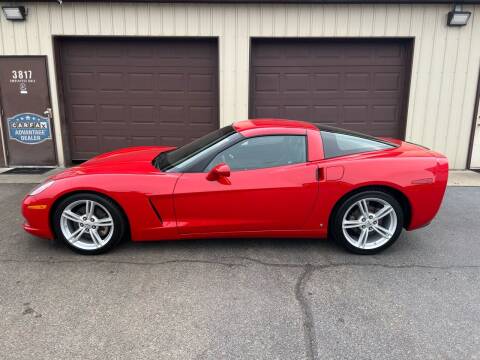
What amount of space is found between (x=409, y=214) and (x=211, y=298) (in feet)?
6.98

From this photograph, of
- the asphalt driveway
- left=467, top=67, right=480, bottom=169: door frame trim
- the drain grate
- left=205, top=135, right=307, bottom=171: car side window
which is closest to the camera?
the asphalt driveway

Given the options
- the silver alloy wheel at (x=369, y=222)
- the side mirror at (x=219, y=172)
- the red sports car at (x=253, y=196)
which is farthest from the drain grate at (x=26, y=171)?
the silver alloy wheel at (x=369, y=222)

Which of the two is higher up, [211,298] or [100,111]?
[100,111]

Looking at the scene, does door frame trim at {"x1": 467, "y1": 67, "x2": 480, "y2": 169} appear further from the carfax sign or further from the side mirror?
the carfax sign

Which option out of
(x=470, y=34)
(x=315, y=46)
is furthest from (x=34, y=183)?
(x=470, y=34)

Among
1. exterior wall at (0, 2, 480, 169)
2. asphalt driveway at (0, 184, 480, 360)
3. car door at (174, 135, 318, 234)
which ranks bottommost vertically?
asphalt driveway at (0, 184, 480, 360)

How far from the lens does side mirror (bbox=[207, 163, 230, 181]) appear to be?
3.49 metres

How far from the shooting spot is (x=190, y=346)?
8.01 feet

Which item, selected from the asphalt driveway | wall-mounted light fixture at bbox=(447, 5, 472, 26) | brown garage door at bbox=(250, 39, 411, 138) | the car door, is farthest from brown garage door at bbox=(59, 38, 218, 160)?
wall-mounted light fixture at bbox=(447, 5, 472, 26)

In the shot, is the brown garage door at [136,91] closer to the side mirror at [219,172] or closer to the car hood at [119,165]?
the car hood at [119,165]

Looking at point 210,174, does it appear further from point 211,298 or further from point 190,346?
point 190,346

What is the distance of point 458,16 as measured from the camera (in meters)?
7.02

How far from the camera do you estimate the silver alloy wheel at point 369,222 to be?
12.2ft

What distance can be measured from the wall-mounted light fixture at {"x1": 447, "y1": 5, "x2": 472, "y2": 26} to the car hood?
238 inches
